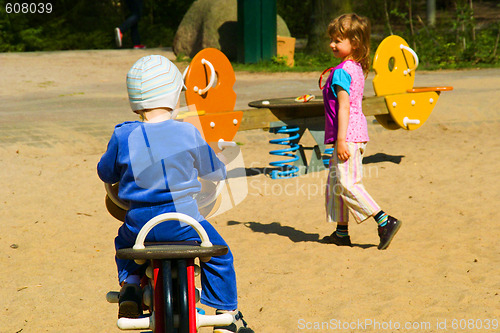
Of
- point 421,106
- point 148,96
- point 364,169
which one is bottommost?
point 364,169

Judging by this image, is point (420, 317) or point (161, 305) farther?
point (420, 317)

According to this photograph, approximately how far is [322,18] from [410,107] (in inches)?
329

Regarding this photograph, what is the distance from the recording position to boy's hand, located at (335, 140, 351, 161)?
4.23 m

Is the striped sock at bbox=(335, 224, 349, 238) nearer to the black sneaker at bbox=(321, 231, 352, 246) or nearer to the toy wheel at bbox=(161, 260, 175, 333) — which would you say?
the black sneaker at bbox=(321, 231, 352, 246)

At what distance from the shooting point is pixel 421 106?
714 centimetres

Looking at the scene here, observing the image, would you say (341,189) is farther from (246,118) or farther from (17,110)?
(17,110)

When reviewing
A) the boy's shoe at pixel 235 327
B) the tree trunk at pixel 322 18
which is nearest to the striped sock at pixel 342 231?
the boy's shoe at pixel 235 327

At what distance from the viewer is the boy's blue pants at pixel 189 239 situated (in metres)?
2.27

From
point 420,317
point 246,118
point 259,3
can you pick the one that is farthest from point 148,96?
point 259,3

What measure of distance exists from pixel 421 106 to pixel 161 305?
5570 millimetres

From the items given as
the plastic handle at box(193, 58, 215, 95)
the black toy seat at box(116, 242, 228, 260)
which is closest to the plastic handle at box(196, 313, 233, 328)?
the black toy seat at box(116, 242, 228, 260)

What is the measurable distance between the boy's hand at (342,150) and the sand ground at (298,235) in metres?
0.65

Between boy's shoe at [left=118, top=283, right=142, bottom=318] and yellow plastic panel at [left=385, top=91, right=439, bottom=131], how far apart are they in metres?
5.06

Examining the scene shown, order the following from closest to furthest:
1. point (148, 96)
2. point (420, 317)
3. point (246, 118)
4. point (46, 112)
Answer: point (148, 96) < point (420, 317) < point (246, 118) < point (46, 112)
